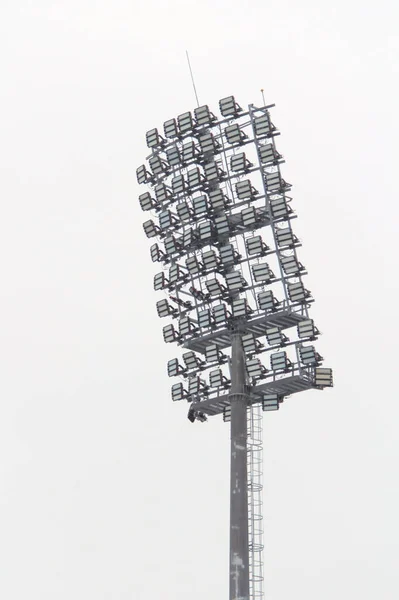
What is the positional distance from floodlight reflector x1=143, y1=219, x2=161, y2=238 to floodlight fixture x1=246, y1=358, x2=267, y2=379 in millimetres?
13089

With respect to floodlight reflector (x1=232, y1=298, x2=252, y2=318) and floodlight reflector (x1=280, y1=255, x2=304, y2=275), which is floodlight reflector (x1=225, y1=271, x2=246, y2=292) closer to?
floodlight reflector (x1=232, y1=298, x2=252, y2=318)

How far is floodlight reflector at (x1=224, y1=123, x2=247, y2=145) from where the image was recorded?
116062 millimetres

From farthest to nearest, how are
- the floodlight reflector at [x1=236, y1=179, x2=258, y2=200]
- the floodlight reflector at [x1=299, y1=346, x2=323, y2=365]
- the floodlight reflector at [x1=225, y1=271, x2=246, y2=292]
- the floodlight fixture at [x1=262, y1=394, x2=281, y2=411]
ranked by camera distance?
the floodlight reflector at [x1=225, y1=271, x2=246, y2=292], the floodlight reflector at [x1=236, y1=179, x2=258, y2=200], the floodlight fixture at [x1=262, y1=394, x2=281, y2=411], the floodlight reflector at [x1=299, y1=346, x2=323, y2=365]

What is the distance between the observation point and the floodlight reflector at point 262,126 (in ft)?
376

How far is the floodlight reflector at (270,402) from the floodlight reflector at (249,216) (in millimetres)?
10923

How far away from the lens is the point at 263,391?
113062 millimetres

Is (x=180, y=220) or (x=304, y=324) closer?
(x=304, y=324)

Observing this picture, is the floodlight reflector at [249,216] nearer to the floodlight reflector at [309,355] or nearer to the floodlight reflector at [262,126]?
the floodlight reflector at [262,126]

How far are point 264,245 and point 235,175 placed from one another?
5833 mm

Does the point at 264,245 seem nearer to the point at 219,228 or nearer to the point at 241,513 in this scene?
the point at 219,228

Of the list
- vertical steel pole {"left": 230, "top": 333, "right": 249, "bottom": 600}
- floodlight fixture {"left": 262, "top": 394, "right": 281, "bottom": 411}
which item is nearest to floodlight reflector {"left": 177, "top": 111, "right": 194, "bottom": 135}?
vertical steel pole {"left": 230, "top": 333, "right": 249, "bottom": 600}

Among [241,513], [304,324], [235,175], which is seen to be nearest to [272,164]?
[235,175]

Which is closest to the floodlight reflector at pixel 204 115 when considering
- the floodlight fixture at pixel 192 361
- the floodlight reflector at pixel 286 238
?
the floodlight reflector at pixel 286 238

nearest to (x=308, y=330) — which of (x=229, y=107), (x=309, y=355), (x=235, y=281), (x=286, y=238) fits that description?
(x=309, y=355)
